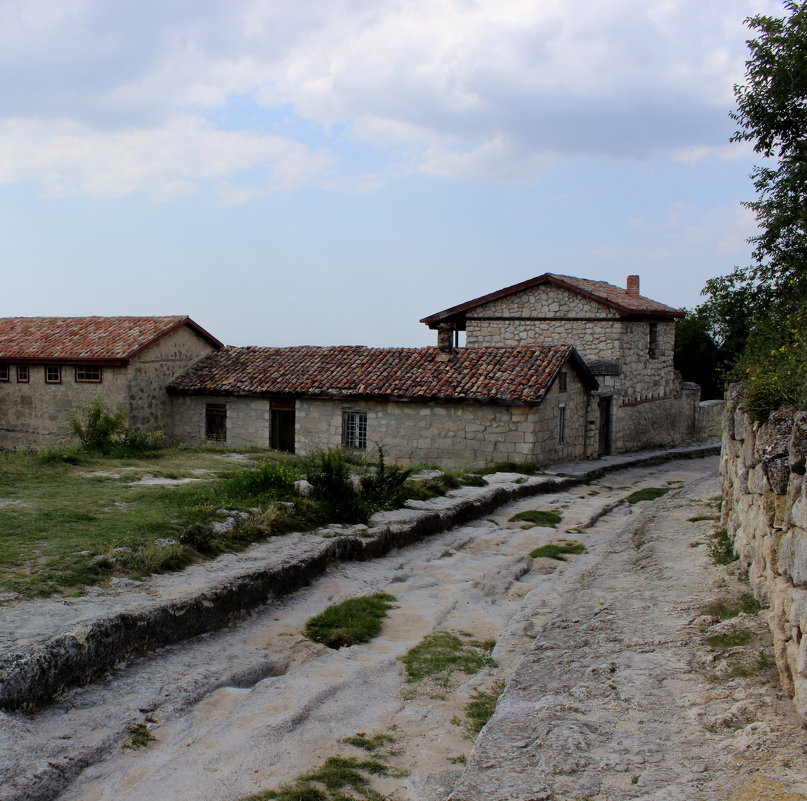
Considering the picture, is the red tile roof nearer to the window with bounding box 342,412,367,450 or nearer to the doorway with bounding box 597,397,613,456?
the doorway with bounding box 597,397,613,456

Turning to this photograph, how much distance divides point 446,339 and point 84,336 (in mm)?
10753

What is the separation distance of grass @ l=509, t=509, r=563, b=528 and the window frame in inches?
556

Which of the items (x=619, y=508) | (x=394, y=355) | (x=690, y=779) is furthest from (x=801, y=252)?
(x=690, y=779)

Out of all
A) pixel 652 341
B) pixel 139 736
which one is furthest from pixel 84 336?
pixel 139 736

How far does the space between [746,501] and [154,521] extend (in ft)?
18.6

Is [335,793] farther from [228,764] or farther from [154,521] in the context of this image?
[154,521]

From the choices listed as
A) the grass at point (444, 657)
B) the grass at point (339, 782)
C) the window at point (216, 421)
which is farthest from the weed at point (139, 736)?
the window at point (216, 421)

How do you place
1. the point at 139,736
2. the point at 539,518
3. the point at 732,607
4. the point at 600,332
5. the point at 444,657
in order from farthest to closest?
1. the point at 600,332
2. the point at 539,518
3. the point at 444,657
4. the point at 732,607
5. the point at 139,736

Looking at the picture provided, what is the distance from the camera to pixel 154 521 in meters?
8.01

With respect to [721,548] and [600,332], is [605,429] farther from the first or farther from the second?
[721,548]

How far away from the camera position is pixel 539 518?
1195cm

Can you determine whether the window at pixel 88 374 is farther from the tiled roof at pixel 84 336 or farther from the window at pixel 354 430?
the window at pixel 354 430

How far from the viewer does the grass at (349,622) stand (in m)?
6.05

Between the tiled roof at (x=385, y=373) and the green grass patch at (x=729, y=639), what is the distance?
13.3 meters
